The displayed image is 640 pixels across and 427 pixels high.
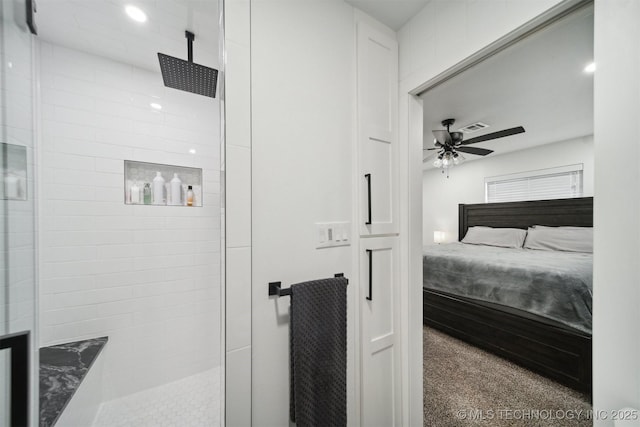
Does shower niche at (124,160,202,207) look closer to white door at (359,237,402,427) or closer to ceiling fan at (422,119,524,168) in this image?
white door at (359,237,402,427)

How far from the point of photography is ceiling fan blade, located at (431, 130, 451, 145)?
289 centimetres

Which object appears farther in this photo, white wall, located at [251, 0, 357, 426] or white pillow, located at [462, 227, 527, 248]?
white pillow, located at [462, 227, 527, 248]

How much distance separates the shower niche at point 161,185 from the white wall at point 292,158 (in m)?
1.33

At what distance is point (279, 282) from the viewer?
102 centimetres

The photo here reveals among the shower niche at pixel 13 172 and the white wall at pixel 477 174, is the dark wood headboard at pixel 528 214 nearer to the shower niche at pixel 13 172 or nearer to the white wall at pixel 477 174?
the white wall at pixel 477 174

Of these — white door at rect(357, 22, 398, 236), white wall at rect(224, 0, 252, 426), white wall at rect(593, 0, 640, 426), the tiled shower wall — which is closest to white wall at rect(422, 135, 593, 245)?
white door at rect(357, 22, 398, 236)

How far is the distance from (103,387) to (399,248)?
2243 mm

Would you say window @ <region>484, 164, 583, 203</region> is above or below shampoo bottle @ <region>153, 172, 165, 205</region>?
above

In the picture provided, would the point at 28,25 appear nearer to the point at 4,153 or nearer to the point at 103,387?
the point at 4,153

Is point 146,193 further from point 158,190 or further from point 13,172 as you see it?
point 13,172

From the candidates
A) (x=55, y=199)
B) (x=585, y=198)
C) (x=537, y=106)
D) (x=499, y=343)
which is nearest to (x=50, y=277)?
(x=55, y=199)

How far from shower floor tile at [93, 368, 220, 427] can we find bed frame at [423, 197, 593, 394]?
244 cm

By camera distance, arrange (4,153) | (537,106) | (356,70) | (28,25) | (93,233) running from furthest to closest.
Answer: (537,106) → (93,233) → (356,70) → (28,25) → (4,153)

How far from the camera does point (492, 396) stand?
175 centimetres
